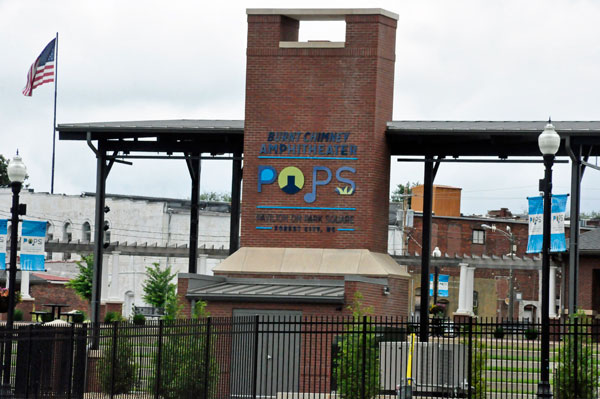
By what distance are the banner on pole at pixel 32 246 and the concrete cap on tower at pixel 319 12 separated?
32.5ft

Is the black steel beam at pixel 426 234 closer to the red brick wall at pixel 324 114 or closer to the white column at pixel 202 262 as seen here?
the red brick wall at pixel 324 114

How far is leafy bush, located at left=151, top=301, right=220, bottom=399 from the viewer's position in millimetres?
22703

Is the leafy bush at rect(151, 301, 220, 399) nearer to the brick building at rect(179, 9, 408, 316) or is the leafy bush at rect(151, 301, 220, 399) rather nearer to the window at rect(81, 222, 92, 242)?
the brick building at rect(179, 9, 408, 316)

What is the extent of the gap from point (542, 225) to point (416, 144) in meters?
7.53

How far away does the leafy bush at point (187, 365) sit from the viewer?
74.5 ft

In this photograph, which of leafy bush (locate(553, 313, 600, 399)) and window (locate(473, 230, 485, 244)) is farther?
window (locate(473, 230, 485, 244))

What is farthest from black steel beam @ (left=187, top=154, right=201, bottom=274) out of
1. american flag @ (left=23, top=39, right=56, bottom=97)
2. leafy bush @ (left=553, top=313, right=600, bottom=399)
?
leafy bush @ (left=553, top=313, right=600, bottom=399)

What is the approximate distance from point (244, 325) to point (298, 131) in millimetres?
11032

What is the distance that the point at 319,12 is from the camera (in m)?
34.2

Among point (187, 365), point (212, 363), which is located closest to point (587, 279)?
point (212, 363)

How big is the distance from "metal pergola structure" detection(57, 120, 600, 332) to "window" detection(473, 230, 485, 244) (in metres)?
51.7

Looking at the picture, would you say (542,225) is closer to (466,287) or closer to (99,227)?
(99,227)

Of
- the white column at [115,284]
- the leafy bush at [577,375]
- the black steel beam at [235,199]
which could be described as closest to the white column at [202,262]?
the white column at [115,284]

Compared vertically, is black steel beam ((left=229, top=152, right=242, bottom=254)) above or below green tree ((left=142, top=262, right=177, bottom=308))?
above
